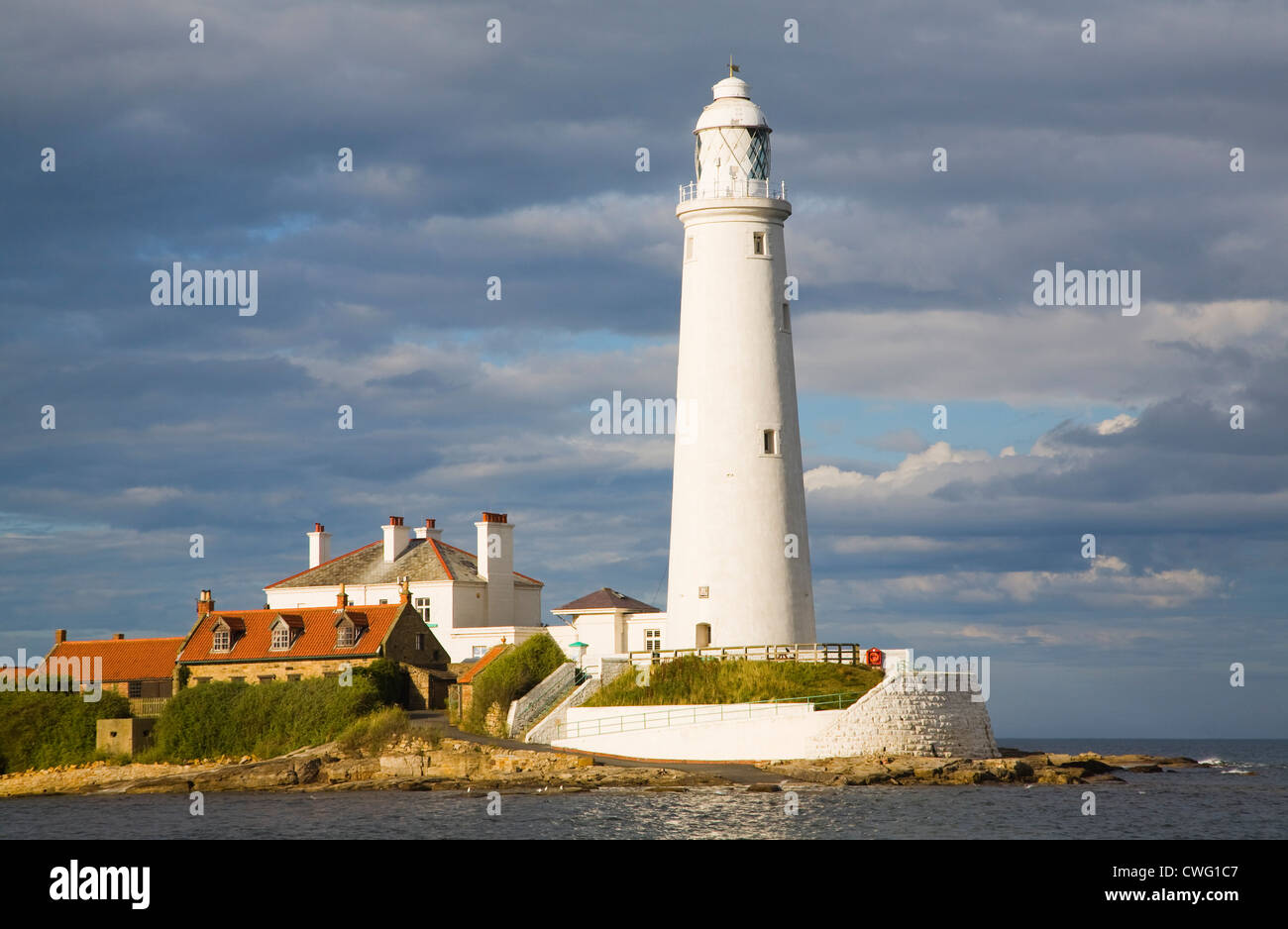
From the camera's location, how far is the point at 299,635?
49094 mm

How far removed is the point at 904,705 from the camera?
39.6 m

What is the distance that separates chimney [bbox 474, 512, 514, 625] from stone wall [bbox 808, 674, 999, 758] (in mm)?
20912

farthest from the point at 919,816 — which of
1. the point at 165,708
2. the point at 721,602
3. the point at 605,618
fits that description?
the point at 165,708

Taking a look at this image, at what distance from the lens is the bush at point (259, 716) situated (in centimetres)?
4475

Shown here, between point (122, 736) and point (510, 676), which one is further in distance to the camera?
point (122, 736)

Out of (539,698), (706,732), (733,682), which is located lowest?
(706,732)

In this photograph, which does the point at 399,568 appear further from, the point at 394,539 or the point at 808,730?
the point at 808,730

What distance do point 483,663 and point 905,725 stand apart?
15.1 m

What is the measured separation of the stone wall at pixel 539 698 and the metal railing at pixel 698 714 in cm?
126

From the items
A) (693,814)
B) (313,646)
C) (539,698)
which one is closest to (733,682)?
(539,698)

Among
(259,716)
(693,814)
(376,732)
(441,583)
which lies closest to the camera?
(693,814)

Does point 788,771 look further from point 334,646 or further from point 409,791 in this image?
point 334,646

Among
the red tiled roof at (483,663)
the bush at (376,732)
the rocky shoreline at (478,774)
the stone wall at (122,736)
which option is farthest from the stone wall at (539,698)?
the stone wall at (122,736)
